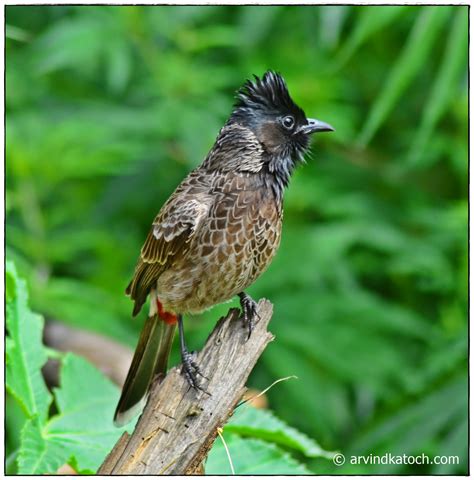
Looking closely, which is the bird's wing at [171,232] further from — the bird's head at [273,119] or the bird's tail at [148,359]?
the bird's head at [273,119]

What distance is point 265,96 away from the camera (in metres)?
3.79

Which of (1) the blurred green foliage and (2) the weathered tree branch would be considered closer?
(2) the weathered tree branch

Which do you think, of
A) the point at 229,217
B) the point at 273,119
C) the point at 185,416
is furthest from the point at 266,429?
the point at 273,119

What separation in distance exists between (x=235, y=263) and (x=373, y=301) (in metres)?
3.21

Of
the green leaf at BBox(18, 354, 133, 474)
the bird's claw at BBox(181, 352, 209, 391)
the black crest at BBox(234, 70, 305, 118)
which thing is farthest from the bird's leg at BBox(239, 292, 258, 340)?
the black crest at BBox(234, 70, 305, 118)

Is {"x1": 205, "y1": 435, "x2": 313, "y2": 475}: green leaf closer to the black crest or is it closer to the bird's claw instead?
the bird's claw

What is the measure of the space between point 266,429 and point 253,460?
5.8 inches

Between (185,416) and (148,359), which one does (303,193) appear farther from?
(185,416)

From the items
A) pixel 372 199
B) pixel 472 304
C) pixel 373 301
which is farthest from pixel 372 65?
pixel 472 304

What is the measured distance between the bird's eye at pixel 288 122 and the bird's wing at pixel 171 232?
44 cm

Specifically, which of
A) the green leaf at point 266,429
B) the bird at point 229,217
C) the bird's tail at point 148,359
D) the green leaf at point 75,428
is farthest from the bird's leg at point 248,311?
the green leaf at point 75,428

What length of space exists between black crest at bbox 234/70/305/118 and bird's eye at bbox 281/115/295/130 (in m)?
0.03

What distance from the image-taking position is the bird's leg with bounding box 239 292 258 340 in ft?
11.1

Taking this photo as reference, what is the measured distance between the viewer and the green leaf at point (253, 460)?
348 centimetres
